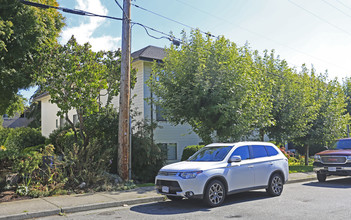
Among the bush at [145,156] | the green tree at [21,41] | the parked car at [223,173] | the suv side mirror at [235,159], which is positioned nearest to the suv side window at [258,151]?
the parked car at [223,173]

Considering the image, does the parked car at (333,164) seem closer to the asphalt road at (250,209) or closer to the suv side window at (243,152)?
the asphalt road at (250,209)

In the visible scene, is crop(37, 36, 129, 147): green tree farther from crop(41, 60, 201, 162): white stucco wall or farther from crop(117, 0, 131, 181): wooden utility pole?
crop(41, 60, 201, 162): white stucco wall

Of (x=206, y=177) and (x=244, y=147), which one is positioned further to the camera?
(x=244, y=147)

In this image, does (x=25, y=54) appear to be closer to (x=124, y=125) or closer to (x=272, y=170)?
(x=124, y=125)

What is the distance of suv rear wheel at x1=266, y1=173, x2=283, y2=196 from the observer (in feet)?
31.0

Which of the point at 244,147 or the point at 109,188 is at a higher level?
the point at 244,147

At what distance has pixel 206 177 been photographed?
7863mm

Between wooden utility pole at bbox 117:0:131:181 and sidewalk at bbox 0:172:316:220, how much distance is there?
4.18 feet

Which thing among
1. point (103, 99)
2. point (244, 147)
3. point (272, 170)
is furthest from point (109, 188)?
point (103, 99)

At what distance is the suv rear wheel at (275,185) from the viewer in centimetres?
944

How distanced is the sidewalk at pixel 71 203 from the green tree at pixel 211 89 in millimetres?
3697

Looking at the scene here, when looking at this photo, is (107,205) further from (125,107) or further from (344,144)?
(344,144)

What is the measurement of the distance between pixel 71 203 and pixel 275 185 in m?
5.88

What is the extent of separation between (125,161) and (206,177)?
414cm
